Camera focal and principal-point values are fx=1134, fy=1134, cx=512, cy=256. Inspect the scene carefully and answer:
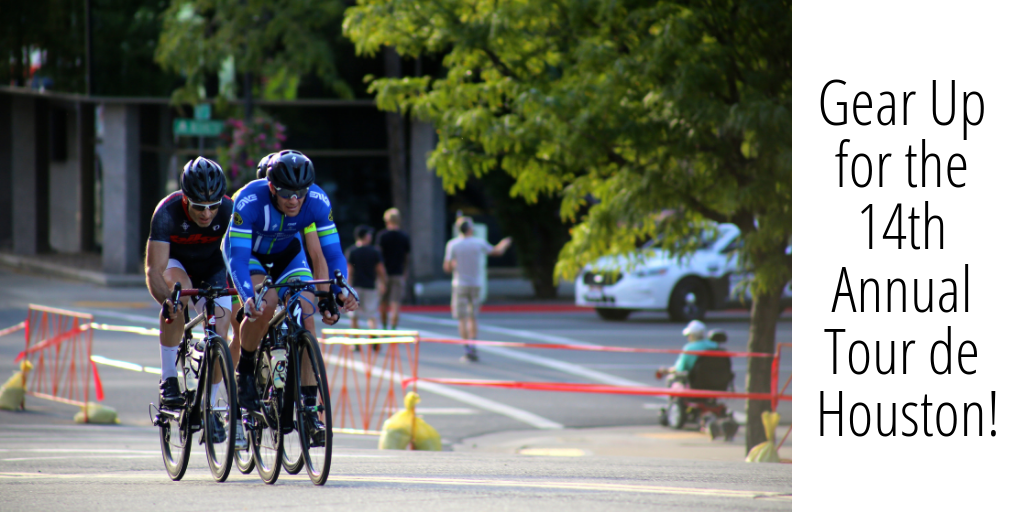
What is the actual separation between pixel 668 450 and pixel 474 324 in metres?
6.22

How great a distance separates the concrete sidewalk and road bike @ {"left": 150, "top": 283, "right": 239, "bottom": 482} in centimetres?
381

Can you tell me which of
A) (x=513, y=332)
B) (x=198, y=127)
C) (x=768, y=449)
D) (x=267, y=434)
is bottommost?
(x=768, y=449)

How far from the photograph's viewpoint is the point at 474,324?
1634 centimetres

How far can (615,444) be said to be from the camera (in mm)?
10758

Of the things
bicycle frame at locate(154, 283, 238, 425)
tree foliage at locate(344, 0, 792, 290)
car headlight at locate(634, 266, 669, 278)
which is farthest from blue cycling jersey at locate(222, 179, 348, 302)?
car headlight at locate(634, 266, 669, 278)

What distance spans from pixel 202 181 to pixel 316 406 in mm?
1545

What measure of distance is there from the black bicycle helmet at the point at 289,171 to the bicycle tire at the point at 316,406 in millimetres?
790

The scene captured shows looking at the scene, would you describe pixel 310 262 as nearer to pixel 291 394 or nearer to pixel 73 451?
pixel 291 394

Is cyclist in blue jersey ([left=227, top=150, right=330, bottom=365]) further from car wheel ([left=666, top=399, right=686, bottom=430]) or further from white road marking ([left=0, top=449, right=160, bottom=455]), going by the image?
car wheel ([left=666, top=399, right=686, bottom=430])

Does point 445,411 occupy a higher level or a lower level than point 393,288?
lower

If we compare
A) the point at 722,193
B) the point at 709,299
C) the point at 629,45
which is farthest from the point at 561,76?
the point at 709,299

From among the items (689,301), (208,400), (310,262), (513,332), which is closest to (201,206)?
(310,262)

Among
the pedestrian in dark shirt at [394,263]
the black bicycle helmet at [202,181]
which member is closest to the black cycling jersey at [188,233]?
the black bicycle helmet at [202,181]
